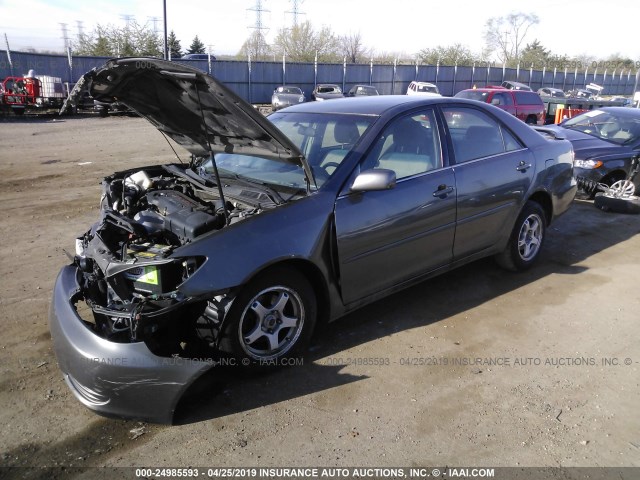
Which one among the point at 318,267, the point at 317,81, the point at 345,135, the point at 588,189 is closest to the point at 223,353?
the point at 318,267

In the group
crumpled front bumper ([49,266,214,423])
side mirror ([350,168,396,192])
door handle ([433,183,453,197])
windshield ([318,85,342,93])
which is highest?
windshield ([318,85,342,93])

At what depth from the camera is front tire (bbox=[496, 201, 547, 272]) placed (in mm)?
5008

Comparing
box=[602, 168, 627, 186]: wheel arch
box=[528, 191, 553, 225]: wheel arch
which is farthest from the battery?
box=[602, 168, 627, 186]: wheel arch

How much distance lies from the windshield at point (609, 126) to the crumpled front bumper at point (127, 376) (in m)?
8.43

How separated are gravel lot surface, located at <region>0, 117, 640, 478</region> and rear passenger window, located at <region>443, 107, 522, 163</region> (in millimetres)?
1266

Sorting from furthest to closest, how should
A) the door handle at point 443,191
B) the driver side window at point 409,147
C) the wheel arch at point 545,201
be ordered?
the wheel arch at point 545,201, the door handle at point 443,191, the driver side window at point 409,147

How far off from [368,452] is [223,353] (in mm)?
1017

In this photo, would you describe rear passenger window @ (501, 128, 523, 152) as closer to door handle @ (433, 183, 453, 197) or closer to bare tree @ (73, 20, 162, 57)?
door handle @ (433, 183, 453, 197)

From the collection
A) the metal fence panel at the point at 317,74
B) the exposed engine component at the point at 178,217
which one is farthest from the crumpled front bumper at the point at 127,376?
the metal fence panel at the point at 317,74

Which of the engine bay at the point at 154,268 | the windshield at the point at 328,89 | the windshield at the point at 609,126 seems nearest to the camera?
the engine bay at the point at 154,268

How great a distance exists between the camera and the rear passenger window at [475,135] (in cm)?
438

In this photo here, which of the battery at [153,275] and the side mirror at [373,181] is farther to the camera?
the side mirror at [373,181]

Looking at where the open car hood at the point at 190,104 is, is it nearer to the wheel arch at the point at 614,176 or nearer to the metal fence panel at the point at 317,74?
the wheel arch at the point at 614,176

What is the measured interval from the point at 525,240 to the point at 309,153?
2551 mm
